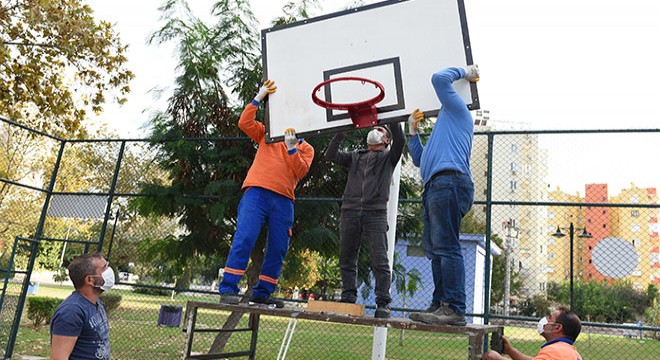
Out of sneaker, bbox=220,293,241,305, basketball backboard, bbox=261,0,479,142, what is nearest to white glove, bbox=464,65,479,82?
basketball backboard, bbox=261,0,479,142

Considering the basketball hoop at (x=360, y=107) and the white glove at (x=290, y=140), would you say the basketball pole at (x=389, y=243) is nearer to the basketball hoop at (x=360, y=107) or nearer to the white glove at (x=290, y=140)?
the basketball hoop at (x=360, y=107)

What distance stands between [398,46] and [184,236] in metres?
4.47

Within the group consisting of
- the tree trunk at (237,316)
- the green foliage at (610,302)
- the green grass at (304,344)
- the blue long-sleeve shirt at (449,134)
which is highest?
the blue long-sleeve shirt at (449,134)

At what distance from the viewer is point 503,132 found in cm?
642

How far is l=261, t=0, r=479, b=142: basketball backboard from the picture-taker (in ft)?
16.4

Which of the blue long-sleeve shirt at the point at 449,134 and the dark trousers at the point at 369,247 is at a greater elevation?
the blue long-sleeve shirt at the point at 449,134

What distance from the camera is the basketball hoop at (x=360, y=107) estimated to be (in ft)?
16.7

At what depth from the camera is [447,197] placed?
402cm

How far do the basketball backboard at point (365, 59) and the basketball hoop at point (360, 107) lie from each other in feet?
0.19

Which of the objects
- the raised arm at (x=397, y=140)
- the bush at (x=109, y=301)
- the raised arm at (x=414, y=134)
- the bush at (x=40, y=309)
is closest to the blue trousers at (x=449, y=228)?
the raised arm at (x=414, y=134)

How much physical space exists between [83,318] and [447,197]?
2.44m

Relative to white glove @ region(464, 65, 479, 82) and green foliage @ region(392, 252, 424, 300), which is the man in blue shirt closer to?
white glove @ region(464, 65, 479, 82)

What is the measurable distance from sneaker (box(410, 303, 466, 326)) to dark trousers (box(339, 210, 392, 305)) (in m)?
0.74

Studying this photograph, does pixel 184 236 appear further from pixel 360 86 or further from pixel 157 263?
pixel 360 86
